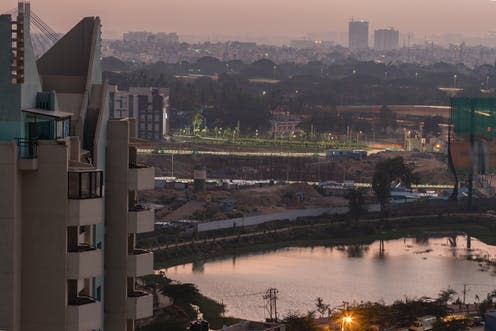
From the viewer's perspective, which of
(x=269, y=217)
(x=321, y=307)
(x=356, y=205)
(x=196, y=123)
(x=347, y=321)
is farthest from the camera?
(x=196, y=123)

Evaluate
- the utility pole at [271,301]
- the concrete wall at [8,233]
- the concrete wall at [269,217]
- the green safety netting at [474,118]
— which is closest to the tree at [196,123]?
the green safety netting at [474,118]

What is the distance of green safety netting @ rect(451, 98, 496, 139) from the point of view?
21938 mm

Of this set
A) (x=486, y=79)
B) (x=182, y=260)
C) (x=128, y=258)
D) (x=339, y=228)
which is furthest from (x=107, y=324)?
(x=486, y=79)

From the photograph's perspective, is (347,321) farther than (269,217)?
No

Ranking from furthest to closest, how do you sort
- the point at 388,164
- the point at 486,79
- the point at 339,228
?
1. the point at 486,79
2. the point at 388,164
3. the point at 339,228

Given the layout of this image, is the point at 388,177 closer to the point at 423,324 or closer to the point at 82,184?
the point at 423,324

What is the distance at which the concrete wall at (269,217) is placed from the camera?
60.2 feet

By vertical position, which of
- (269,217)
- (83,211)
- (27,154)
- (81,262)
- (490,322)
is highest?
(27,154)

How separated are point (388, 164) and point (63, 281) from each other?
61.4 feet

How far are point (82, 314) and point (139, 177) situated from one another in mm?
739

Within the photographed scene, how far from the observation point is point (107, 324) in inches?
159

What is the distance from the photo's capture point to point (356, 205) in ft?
66.2

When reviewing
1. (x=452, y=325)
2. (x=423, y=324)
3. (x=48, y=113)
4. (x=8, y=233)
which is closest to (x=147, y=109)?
(x=423, y=324)

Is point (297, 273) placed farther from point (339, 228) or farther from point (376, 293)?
point (339, 228)
